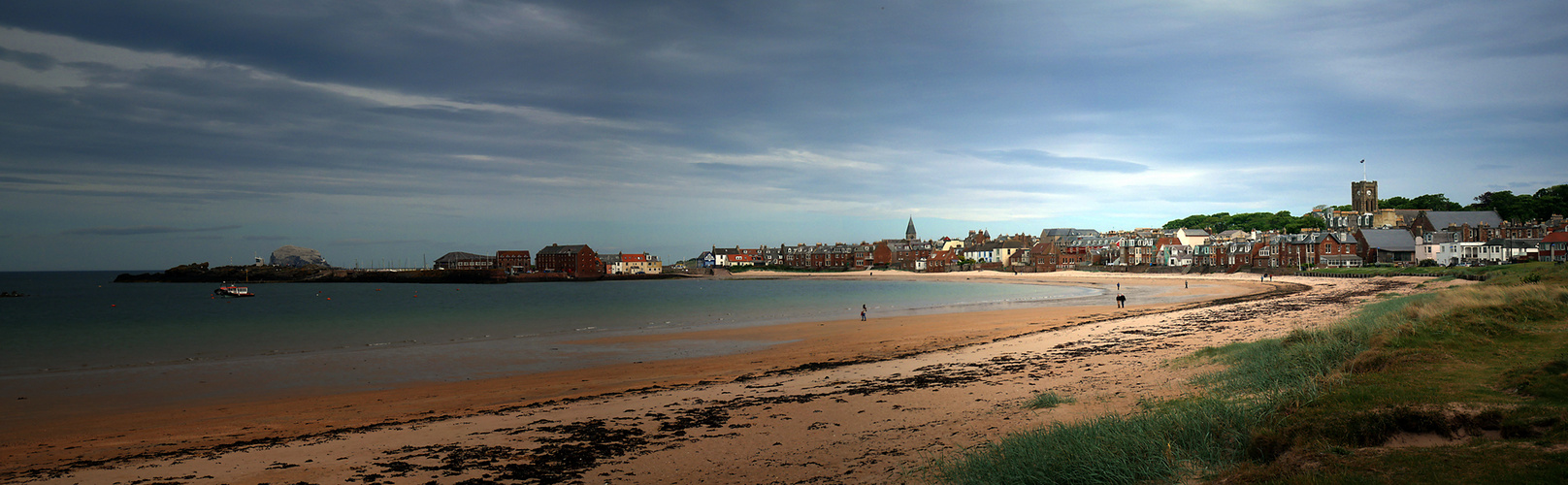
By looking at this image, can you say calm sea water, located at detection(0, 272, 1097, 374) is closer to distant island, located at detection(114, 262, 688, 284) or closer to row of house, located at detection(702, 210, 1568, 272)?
row of house, located at detection(702, 210, 1568, 272)

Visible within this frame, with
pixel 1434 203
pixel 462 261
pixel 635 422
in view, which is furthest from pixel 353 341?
pixel 1434 203

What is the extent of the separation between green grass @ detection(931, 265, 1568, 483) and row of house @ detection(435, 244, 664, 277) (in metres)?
147

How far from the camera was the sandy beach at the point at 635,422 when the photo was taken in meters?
9.85

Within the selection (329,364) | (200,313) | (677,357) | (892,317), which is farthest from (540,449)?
(200,313)

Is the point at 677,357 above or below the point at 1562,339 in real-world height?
below

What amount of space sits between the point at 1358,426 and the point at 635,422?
10.4 meters

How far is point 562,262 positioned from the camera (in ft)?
503

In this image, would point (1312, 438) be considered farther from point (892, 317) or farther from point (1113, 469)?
point (892, 317)

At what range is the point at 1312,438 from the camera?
18.1 ft

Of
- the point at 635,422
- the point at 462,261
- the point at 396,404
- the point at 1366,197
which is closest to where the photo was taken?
the point at 635,422

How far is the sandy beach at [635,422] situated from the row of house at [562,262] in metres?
134

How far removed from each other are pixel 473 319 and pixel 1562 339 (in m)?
46.9

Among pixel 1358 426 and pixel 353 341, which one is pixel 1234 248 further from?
pixel 1358 426

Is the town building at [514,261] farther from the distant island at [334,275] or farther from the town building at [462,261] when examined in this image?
the distant island at [334,275]
